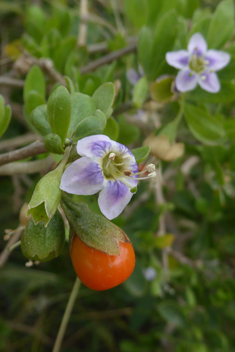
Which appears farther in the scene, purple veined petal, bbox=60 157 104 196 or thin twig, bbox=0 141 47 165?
thin twig, bbox=0 141 47 165

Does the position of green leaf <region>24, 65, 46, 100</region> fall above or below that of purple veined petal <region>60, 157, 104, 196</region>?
below

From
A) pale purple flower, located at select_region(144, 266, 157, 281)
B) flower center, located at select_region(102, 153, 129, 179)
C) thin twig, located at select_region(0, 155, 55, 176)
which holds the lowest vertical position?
pale purple flower, located at select_region(144, 266, 157, 281)

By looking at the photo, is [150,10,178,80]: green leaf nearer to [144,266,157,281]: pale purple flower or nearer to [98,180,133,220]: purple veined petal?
[98,180,133,220]: purple veined petal

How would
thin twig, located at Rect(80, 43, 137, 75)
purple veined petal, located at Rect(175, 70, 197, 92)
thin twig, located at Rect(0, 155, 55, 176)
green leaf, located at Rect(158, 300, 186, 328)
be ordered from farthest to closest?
1. green leaf, located at Rect(158, 300, 186, 328)
2. thin twig, located at Rect(80, 43, 137, 75)
3. purple veined petal, located at Rect(175, 70, 197, 92)
4. thin twig, located at Rect(0, 155, 55, 176)

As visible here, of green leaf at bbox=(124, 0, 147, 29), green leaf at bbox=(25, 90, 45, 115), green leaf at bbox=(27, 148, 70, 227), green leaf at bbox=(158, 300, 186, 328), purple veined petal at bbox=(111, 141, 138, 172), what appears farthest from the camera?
green leaf at bbox=(158, 300, 186, 328)

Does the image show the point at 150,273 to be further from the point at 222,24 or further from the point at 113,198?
the point at 222,24

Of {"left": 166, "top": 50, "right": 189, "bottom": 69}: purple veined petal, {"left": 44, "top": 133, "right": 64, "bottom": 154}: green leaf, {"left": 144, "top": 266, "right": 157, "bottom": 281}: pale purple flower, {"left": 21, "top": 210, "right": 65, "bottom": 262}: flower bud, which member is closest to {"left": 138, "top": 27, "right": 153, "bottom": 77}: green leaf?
{"left": 166, "top": 50, "right": 189, "bottom": 69}: purple veined petal
